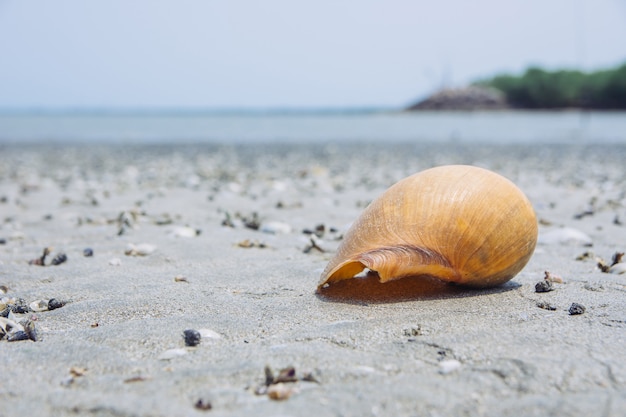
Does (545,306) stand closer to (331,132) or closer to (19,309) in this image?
(19,309)

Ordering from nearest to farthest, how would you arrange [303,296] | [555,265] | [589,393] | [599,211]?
[589,393] → [303,296] → [555,265] → [599,211]

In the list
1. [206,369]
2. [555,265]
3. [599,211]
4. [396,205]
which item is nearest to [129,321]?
[206,369]

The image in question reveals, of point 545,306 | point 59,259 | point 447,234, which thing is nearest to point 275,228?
point 59,259

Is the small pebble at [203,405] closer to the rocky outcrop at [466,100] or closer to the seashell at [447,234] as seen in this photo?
the seashell at [447,234]

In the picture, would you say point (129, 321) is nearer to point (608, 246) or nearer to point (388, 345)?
point (388, 345)

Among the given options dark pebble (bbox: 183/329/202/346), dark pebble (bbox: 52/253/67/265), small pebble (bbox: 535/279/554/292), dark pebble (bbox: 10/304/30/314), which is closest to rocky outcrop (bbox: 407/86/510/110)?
dark pebble (bbox: 52/253/67/265)

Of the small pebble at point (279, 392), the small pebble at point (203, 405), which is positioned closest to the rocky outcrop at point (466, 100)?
the small pebble at point (279, 392)
